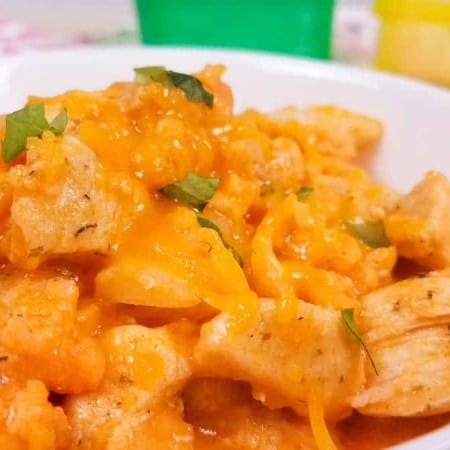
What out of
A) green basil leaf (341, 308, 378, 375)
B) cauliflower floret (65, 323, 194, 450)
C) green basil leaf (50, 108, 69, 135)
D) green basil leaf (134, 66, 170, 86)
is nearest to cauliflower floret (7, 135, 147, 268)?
green basil leaf (50, 108, 69, 135)

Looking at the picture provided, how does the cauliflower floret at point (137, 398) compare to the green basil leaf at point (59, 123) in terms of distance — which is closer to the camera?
the cauliflower floret at point (137, 398)

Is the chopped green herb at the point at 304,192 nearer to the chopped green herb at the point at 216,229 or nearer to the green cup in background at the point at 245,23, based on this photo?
the chopped green herb at the point at 216,229

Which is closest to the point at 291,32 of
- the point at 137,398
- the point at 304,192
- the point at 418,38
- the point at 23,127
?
the point at 418,38

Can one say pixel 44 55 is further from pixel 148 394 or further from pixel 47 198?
pixel 148 394

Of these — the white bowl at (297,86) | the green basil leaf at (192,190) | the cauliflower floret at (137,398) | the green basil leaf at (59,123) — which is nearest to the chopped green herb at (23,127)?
the green basil leaf at (59,123)

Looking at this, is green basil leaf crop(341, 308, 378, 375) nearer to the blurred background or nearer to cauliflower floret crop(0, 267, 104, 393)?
cauliflower floret crop(0, 267, 104, 393)

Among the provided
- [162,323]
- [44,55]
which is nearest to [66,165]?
[162,323]

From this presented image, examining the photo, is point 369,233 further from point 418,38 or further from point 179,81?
point 418,38
